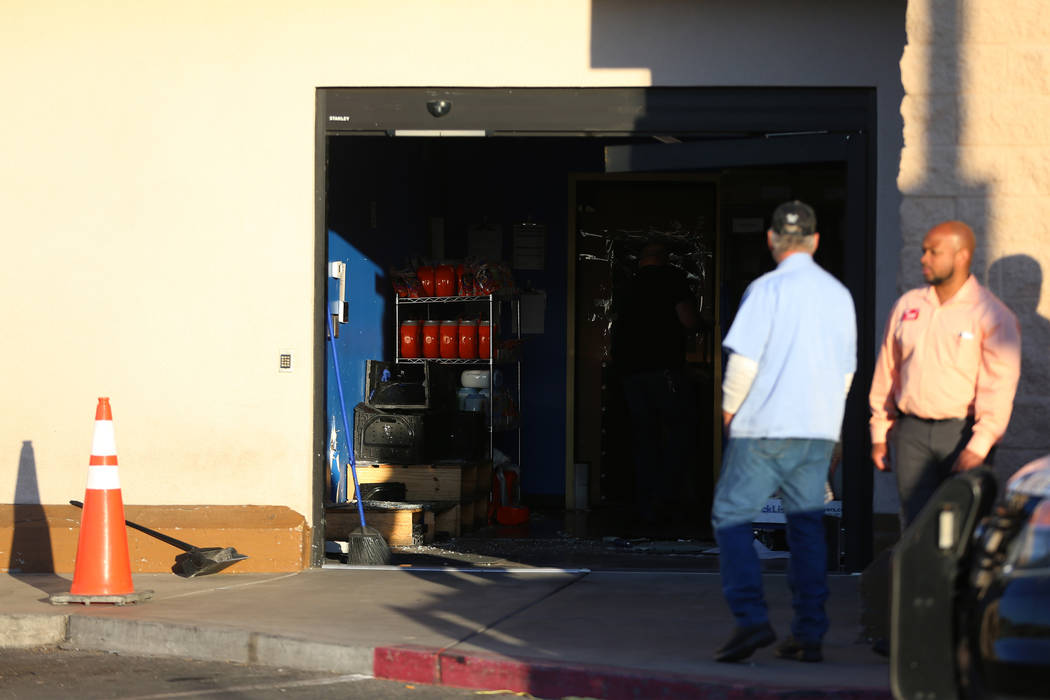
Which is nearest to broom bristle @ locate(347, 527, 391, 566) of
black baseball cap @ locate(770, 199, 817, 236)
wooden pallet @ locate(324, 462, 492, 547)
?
wooden pallet @ locate(324, 462, 492, 547)

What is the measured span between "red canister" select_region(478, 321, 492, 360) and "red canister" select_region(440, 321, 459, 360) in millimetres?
192

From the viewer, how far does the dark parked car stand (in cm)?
341

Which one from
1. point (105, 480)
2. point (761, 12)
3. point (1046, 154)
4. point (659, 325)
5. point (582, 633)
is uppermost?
point (761, 12)

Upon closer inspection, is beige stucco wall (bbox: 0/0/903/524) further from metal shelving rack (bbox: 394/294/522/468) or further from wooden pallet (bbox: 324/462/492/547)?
metal shelving rack (bbox: 394/294/522/468)

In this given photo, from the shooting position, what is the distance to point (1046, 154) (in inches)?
263

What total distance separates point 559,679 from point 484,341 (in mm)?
6024

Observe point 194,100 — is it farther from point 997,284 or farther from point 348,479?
point 997,284

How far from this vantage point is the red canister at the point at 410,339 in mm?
11570

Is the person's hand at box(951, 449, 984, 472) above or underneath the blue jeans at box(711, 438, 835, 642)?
above

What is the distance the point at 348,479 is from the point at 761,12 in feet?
16.3

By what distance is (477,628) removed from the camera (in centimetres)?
661

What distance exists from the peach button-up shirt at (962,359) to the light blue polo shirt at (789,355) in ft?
1.38

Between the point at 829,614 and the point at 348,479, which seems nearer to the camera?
the point at 829,614

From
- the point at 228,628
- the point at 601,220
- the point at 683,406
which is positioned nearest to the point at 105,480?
the point at 228,628
